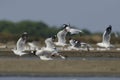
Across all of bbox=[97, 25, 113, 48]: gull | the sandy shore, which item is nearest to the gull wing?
bbox=[97, 25, 113, 48]: gull

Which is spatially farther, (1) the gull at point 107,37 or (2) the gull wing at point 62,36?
(2) the gull wing at point 62,36

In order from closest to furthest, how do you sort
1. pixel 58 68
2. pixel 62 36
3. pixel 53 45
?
pixel 58 68 < pixel 53 45 < pixel 62 36

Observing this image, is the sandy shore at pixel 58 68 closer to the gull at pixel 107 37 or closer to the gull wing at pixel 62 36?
the gull at pixel 107 37

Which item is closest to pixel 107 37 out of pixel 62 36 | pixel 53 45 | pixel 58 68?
pixel 62 36

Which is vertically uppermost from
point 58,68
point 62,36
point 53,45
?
point 62,36

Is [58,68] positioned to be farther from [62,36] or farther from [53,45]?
[62,36]

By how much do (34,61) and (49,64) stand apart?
91cm

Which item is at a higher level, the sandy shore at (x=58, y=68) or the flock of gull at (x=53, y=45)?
the flock of gull at (x=53, y=45)

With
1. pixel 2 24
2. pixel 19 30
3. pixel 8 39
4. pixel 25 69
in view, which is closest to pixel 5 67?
pixel 25 69

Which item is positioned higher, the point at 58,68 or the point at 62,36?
the point at 62,36

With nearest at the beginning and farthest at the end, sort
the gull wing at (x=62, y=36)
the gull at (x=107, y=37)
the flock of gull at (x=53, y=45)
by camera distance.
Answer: the flock of gull at (x=53, y=45)
the gull at (x=107, y=37)
the gull wing at (x=62, y=36)

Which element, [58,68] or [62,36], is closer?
[58,68]

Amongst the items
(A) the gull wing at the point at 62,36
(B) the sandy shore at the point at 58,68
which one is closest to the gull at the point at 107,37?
(A) the gull wing at the point at 62,36

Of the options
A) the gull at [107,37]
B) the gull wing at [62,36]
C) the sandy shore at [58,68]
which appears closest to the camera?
the sandy shore at [58,68]
